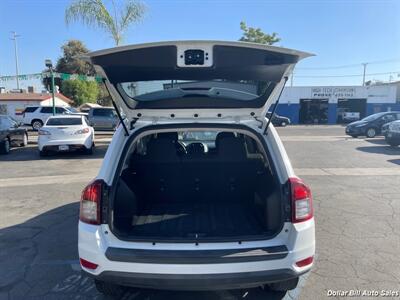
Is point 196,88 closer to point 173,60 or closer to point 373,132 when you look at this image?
point 173,60

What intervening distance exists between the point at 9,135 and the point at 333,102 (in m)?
36.4

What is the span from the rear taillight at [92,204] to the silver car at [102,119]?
66.8 ft

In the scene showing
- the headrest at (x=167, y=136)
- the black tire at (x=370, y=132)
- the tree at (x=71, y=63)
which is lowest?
the black tire at (x=370, y=132)

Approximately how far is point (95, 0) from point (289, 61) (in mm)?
11906

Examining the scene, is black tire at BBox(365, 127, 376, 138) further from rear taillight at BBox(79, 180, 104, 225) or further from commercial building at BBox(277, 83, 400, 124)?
commercial building at BBox(277, 83, 400, 124)

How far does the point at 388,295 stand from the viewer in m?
3.11

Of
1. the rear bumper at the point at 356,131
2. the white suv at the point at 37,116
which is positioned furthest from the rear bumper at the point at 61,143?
the rear bumper at the point at 356,131

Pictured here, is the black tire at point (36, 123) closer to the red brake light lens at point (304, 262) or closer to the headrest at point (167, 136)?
the headrest at point (167, 136)

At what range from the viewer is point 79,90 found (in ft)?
162

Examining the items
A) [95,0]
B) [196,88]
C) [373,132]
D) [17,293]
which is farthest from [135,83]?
[373,132]

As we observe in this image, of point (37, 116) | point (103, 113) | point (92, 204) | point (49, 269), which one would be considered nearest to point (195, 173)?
point (92, 204)

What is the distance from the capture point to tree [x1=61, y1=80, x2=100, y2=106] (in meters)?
49.4

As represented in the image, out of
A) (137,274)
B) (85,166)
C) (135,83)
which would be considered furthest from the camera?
(85,166)

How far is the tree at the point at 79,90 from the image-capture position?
1946 inches
